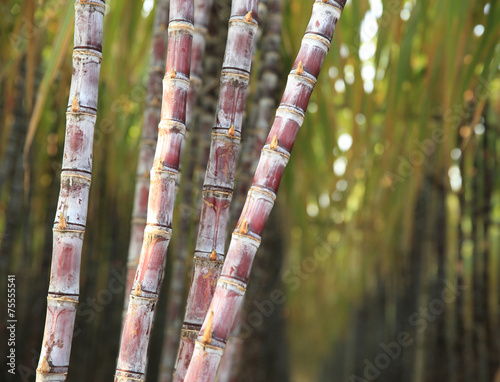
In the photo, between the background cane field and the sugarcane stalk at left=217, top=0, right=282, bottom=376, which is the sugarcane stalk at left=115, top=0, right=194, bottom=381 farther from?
the sugarcane stalk at left=217, top=0, right=282, bottom=376

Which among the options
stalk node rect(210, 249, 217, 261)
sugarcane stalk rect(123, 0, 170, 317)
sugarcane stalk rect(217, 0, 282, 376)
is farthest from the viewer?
sugarcane stalk rect(217, 0, 282, 376)


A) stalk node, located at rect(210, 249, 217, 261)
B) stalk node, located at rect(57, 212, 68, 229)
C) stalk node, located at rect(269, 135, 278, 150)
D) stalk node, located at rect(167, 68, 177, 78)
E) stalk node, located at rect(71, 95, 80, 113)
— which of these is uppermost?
stalk node, located at rect(167, 68, 177, 78)

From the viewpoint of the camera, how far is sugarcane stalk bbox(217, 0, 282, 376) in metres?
1.24

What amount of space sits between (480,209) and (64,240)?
181 centimetres

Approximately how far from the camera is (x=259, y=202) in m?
0.70

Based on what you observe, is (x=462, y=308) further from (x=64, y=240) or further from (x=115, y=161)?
(x=64, y=240)

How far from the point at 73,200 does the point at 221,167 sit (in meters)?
0.21

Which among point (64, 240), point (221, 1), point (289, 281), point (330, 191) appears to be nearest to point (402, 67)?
point (221, 1)

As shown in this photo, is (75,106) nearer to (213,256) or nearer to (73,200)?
(73,200)

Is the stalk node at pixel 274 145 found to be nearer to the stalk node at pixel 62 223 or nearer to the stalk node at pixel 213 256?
the stalk node at pixel 213 256

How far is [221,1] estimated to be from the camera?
4.21ft

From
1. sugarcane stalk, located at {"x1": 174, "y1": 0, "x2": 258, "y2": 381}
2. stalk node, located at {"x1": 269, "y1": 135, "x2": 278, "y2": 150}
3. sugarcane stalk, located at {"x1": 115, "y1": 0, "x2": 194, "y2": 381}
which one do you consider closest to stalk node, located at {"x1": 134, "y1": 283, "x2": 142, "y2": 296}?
sugarcane stalk, located at {"x1": 115, "y1": 0, "x2": 194, "y2": 381}

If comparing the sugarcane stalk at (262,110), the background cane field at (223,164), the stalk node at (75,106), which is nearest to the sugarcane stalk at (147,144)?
the background cane field at (223,164)

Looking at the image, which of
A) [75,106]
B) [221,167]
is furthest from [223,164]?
[75,106]
